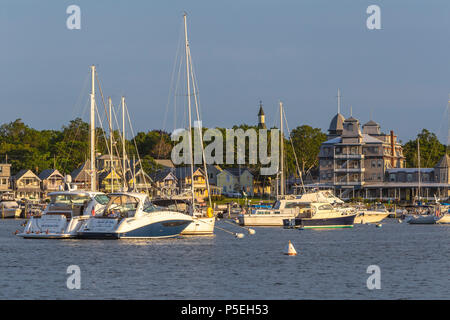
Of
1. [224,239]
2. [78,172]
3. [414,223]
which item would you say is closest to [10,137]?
[78,172]

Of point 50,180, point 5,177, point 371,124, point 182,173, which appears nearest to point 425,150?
point 371,124

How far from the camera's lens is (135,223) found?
6031cm

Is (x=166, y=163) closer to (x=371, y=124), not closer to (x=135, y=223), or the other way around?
(x=371, y=124)

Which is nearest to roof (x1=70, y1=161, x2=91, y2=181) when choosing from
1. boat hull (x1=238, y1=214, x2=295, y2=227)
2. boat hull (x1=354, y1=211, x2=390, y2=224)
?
boat hull (x1=354, y1=211, x2=390, y2=224)

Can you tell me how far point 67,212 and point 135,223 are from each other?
5998mm

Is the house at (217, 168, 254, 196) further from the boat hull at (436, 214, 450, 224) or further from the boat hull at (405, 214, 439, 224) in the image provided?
the boat hull at (436, 214, 450, 224)

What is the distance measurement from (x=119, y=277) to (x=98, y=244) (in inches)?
750

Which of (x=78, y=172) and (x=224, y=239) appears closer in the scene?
(x=224, y=239)

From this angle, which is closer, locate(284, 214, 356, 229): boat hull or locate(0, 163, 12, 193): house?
locate(284, 214, 356, 229): boat hull

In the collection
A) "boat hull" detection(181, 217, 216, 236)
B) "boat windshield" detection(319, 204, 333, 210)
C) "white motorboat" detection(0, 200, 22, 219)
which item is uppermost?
"boat windshield" detection(319, 204, 333, 210)

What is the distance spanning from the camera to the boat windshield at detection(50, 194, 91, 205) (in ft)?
206

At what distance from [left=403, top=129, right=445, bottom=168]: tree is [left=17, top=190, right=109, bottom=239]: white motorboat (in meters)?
125

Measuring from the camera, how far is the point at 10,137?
651ft

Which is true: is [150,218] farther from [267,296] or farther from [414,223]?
[414,223]
